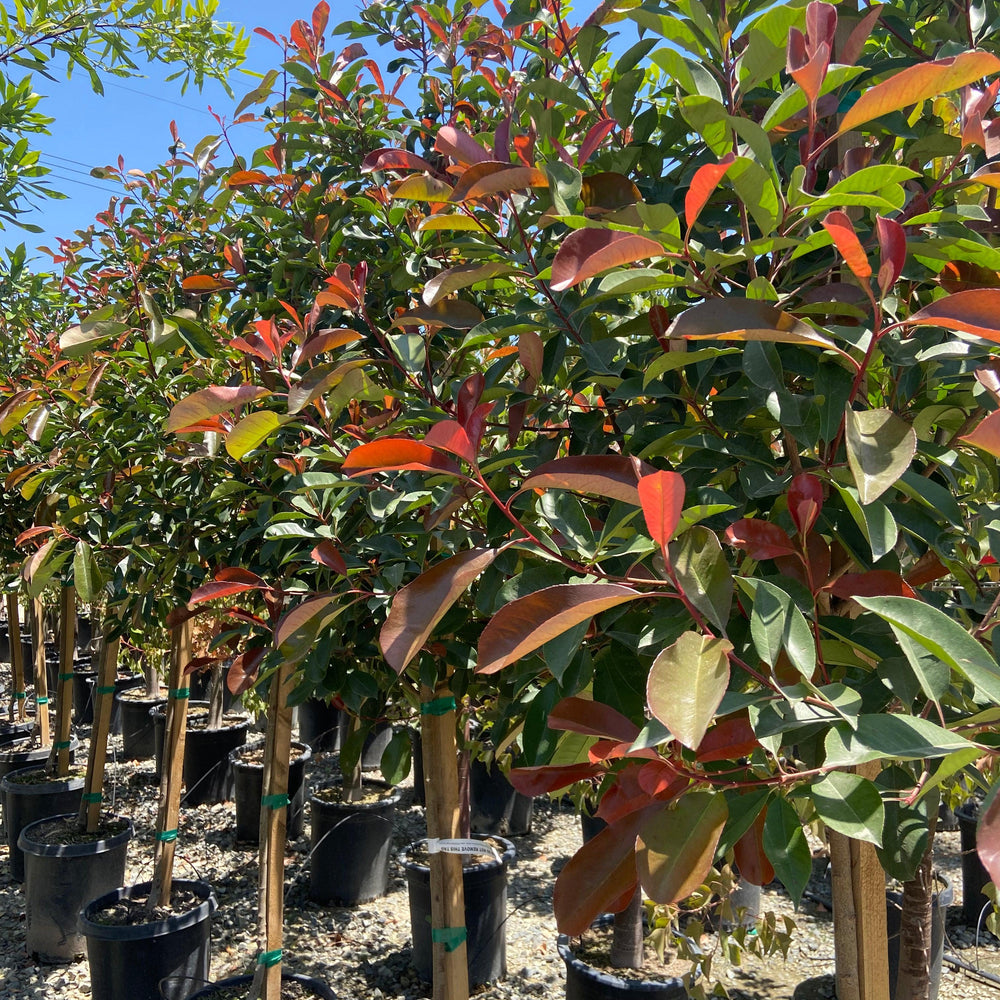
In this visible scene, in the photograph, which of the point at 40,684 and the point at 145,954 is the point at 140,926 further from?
the point at 40,684

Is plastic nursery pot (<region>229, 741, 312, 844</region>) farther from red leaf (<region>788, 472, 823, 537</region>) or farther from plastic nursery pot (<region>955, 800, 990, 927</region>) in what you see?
red leaf (<region>788, 472, 823, 537</region>)

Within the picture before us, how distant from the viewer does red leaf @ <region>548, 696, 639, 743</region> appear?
648 millimetres

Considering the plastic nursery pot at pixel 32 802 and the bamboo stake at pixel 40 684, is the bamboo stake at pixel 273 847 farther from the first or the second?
the bamboo stake at pixel 40 684

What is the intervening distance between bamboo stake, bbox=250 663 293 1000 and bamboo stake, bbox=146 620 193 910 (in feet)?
2.54

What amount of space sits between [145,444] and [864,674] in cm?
183

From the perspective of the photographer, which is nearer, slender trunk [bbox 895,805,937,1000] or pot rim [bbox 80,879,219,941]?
slender trunk [bbox 895,805,937,1000]

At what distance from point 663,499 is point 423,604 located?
188 millimetres

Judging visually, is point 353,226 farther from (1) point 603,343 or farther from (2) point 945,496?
(2) point 945,496

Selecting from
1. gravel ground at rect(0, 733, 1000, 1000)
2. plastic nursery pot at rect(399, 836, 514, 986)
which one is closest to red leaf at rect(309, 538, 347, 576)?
gravel ground at rect(0, 733, 1000, 1000)

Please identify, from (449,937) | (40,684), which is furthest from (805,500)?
(40,684)

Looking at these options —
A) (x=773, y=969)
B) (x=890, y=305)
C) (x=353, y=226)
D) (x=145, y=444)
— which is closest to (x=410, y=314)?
(x=890, y=305)

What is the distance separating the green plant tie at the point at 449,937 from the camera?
1.69 m

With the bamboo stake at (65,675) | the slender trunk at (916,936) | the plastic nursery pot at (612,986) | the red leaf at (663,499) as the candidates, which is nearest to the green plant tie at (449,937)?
the plastic nursery pot at (612,986)

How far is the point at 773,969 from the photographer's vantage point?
3078 millimetres
